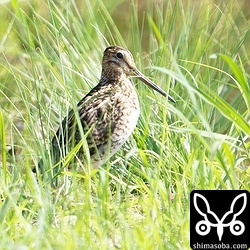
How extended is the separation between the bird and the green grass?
0.21ft

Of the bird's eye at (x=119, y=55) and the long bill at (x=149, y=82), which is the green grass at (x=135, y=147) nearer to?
the long bill at (x=149, y=82)

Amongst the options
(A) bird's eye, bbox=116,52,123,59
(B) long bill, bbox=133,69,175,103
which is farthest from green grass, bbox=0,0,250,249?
(A) bird's eye, bbox=116,52,123,59

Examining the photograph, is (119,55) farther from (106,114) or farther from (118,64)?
(106,114)

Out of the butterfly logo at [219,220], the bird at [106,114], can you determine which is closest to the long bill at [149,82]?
the bird at [106,114]

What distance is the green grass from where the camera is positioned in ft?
11.7

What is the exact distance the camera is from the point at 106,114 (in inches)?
194

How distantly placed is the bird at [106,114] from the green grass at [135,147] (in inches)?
2.6

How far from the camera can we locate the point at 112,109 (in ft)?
16.3

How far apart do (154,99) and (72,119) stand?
0.43 m

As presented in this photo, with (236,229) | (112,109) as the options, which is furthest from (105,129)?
(236,229)

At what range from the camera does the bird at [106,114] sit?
4590mm

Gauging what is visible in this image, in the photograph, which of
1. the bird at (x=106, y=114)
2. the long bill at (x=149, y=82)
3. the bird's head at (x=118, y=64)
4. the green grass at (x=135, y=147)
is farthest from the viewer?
the bird's head at (x=118, y=64)

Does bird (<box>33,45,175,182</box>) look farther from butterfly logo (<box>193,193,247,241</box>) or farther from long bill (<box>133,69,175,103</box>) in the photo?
butterfly logo (<box>193,193,247,241</box>)

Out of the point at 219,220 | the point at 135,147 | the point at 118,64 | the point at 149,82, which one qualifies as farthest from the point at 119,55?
the point at 219,220
